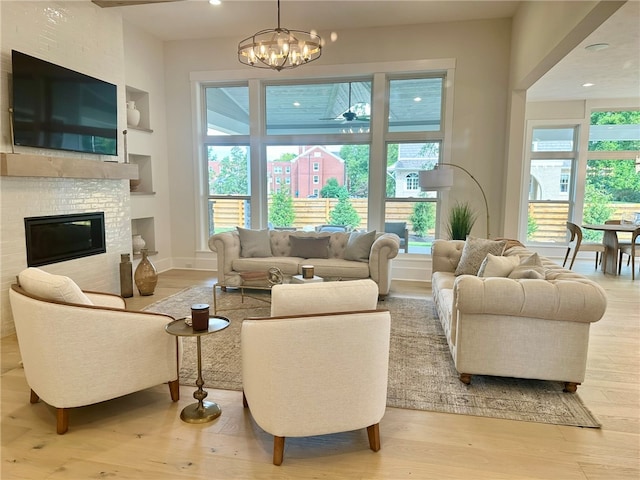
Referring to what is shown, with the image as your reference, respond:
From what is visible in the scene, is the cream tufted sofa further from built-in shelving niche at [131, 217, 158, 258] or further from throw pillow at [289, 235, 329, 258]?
built-in shelving niche at [131, 217, 158, 258]

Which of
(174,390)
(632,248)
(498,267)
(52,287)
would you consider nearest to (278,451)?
(174,390)

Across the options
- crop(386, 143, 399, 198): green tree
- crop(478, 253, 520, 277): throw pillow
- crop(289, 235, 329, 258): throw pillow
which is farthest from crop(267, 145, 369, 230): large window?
crop(478, 253, 520, 277): throw pillow

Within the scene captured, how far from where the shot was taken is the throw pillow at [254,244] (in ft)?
16.8

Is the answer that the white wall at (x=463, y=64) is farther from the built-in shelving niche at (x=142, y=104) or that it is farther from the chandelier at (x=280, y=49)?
the chandelier at (x=280, y=49)

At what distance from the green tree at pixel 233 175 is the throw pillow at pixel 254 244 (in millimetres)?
1449

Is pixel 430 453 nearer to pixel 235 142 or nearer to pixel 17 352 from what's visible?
pixel 17 352

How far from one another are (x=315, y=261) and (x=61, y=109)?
3104 mm

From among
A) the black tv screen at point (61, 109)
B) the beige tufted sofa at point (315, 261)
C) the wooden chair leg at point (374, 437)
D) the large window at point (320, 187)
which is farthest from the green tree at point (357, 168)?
the wooden chair leg at point (374, 437)

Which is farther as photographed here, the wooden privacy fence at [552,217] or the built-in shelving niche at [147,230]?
the wooden privacy fence at [552,217]

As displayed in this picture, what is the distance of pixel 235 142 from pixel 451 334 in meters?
4.69

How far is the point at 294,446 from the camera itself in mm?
2111

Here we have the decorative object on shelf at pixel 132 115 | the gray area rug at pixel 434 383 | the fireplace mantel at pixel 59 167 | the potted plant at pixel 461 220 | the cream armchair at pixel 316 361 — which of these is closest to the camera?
the cream armchair at pixel 316 361

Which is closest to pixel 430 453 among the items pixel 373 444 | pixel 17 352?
pixel 373 444

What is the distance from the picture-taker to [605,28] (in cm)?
424
